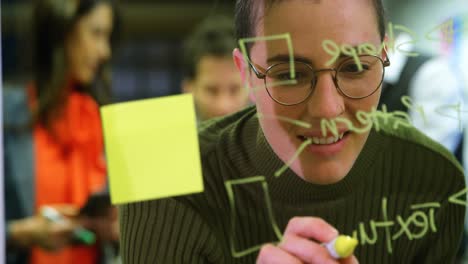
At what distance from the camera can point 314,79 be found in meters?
0.66

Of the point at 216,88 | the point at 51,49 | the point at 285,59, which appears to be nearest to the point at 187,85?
the point at 216,88

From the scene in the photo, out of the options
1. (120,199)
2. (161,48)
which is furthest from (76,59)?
(120,199)

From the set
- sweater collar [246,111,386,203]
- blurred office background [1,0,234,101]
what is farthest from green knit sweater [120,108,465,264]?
blurred office background [1,0,234,101]

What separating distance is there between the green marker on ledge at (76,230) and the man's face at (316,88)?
1.15 feet

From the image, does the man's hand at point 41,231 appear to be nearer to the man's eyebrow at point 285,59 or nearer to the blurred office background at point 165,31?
the blurred office background at point 165,31

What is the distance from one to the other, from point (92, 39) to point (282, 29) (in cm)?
31

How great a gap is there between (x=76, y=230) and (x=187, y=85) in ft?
1.03

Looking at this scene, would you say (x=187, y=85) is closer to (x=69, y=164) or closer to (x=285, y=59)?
(x=285, y=59)

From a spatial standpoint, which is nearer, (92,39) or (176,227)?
(176,227)

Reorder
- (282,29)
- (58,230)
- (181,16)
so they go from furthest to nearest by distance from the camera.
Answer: (58,230)
(181,16)
(282,29)

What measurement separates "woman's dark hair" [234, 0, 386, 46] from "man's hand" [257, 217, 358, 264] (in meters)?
0.22

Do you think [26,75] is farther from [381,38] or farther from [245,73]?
[381,38]

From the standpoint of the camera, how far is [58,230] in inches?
35.1

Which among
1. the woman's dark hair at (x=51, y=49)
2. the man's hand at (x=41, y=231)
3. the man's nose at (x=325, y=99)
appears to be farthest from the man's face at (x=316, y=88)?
the man's hand at (x=41, y=231)
